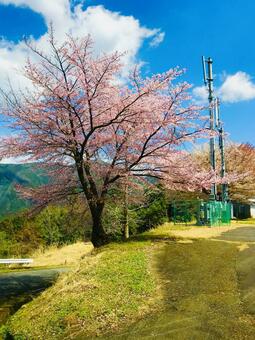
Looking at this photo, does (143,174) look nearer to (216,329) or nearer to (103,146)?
(103,146)

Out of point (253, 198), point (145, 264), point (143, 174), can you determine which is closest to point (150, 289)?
point (145, 264)

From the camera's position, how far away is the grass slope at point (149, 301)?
22.7ft

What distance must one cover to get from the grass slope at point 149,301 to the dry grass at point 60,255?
1620 cm

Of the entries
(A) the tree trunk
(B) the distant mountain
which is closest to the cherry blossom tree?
(A) the tree trunk

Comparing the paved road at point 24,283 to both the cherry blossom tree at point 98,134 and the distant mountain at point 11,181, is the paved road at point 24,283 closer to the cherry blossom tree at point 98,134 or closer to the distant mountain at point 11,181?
the cherry blossom tree at point 98,134

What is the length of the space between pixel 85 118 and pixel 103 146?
1.39 meters

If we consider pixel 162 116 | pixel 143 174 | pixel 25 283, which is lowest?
pixel 25 283

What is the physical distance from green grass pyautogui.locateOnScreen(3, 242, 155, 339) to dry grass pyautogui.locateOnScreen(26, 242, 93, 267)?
53.1ft

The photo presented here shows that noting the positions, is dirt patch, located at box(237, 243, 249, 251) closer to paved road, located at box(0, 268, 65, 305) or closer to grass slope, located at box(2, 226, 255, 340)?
grass slope, located at box(2, 226, 255, 340)

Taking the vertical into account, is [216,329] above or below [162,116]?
below

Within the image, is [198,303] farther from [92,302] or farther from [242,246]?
[242,246]

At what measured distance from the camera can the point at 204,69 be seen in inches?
908

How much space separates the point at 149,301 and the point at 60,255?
22379 mm

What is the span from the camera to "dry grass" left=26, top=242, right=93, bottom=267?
27.7 m
